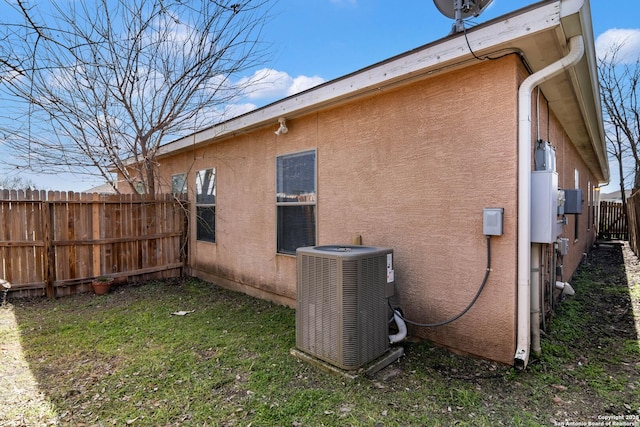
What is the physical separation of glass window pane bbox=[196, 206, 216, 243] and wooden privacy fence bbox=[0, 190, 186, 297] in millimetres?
482

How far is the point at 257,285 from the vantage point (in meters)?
5.20

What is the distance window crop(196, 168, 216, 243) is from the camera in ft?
20.5

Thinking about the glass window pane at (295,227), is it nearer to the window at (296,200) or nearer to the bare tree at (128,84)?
the window at (296,200)

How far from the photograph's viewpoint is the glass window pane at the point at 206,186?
623cm

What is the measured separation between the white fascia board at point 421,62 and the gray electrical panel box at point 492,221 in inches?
50.4

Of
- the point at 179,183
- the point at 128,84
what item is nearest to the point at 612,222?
the point at 179,183

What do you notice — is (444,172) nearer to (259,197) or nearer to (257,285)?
(259,197)

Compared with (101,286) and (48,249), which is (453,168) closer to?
(101,286)

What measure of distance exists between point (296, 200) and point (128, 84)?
163 inches

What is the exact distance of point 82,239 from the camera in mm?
5777

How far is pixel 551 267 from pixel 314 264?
2.89 meters

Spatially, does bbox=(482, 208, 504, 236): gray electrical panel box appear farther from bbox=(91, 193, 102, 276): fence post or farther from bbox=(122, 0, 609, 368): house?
bbox=(91, 193, 102, 276): fence post

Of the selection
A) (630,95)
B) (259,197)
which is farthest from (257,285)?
(630,95)

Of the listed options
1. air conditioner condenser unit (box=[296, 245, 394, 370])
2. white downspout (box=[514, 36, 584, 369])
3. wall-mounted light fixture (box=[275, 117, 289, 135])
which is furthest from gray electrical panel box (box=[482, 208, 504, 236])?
wall-mounted light fixture (box=[275, 117, 289, 135])
